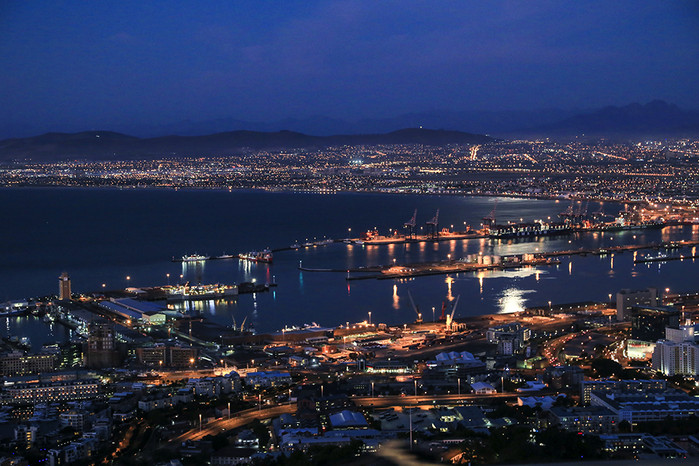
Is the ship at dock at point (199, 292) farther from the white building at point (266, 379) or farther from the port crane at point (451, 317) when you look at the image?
the white building at point (266, 379)

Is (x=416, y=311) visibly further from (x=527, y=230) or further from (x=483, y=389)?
(x=527, y=230)

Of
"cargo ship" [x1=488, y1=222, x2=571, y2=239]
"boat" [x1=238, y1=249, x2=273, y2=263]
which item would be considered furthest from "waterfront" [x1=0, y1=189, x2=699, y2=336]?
"cargo ship" [x1=488, y1=222, x2=571, y2=239]

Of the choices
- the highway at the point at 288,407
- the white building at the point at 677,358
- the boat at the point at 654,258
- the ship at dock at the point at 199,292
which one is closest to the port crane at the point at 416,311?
the ship at dock at the point at 199,292

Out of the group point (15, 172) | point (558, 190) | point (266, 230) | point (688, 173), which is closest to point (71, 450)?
point (266, 230)

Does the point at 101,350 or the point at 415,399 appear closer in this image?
the point at 415,399

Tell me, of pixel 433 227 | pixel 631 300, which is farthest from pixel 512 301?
pixel 433 227

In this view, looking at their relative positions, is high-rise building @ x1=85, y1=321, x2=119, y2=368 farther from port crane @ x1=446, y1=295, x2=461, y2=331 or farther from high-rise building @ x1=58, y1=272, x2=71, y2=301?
high-rise building @ x1=58, y1=272, x2=71, y2=301
